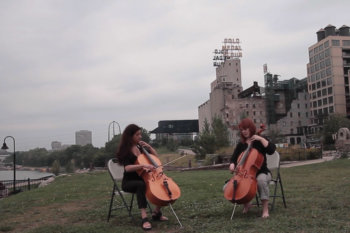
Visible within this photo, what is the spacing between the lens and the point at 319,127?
80062mm

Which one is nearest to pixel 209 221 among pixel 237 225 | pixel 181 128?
pixel 237 225

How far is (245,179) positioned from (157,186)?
1239 mm

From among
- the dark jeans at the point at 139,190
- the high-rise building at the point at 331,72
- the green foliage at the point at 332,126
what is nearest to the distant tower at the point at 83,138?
the high-rise building at the point at 331,72

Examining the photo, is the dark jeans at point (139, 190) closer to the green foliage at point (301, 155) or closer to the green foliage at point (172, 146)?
the green foliage at point (301, 155)

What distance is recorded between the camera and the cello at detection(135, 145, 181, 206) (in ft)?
15.7

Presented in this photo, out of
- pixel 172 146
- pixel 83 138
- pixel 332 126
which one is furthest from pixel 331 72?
pixel 83 138

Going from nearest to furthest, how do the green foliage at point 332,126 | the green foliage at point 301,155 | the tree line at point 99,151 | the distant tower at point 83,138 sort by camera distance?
the green foliage at point 301,155 → the tree line at point 99,151 → the green foliage at point 332,126 → the distant tower at point 83,138

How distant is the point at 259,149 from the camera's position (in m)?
5.32

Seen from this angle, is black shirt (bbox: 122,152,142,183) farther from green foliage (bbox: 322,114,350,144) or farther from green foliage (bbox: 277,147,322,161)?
green foliage (bbox: 322,114,350,144)

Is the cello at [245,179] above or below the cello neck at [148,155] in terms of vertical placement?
below

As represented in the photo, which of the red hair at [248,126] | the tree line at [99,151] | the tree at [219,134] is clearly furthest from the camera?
the tree at [219,134]

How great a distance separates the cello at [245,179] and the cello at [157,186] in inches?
30.4

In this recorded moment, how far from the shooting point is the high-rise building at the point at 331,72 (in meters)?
78.8

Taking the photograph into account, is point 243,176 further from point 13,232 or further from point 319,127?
point 319,127
